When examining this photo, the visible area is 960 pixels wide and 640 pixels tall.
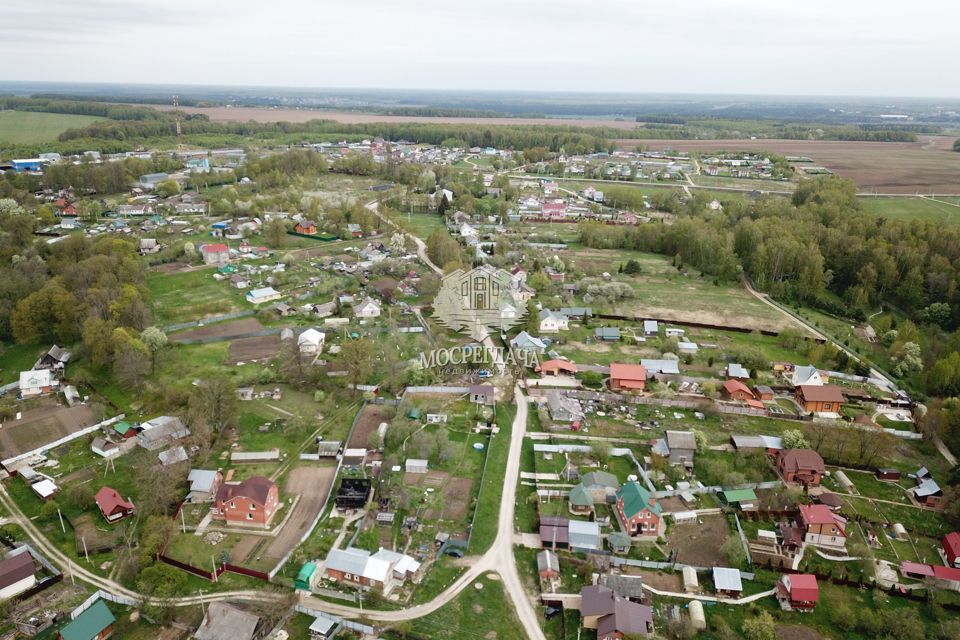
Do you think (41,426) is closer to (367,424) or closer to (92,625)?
(92,625)

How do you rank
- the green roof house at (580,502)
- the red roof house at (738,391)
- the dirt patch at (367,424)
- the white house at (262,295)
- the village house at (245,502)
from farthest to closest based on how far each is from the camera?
1. the white house at (262,295)
2. the red roof house at (738,391)
3. the dirt patch at (367,424)
4. the green roof house at (580,502)
5. the village house at (245,502)

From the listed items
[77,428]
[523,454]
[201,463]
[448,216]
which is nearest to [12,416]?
[77,428]

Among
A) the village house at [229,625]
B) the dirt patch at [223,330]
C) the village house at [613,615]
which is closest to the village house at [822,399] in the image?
the village house at [613,615]

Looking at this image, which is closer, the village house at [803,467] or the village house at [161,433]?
the village house at [803,467]

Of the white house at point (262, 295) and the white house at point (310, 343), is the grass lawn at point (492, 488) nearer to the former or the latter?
the white house at point (310, 343)

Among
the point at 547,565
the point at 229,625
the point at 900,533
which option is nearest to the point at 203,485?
the point at 229,625

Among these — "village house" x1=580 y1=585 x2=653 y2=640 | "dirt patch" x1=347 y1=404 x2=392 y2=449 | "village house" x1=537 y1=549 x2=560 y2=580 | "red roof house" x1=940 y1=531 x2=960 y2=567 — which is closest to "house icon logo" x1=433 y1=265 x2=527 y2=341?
"dirt patch" x1=347 y1=404 x2=392 y2=449
